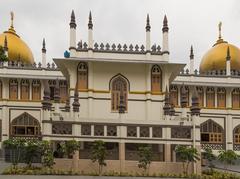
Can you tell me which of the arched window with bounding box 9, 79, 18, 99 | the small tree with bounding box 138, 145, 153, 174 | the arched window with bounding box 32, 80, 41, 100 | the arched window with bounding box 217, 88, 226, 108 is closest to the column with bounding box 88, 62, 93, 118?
the small tree with bounding box 138, 145, 153, 174

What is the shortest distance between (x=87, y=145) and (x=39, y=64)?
1452 centimetres

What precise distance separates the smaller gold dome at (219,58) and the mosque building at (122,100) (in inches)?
4.1

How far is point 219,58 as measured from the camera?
4347cm

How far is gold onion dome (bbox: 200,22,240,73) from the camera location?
43.1m

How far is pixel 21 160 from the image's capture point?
1059 inches

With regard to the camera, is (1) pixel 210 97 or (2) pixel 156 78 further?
(1) pixel 210 97

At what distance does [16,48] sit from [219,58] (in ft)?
63.8

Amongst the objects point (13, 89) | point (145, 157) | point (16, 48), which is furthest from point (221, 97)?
point (16, 48)

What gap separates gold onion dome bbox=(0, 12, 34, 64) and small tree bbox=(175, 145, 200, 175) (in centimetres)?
2294

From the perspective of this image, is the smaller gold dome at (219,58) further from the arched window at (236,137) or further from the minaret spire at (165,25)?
the minaret spire at (165,25)

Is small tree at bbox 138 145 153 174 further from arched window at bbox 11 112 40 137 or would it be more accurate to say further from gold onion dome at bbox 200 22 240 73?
gold onion dome at bbox 200 22 240 73

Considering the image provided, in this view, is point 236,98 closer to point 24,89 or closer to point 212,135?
point 212,135

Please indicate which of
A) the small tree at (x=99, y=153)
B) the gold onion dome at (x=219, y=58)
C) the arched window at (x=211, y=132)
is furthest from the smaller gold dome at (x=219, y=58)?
the small tree at (x=99, y=153)

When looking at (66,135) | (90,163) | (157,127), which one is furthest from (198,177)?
(66,135)
